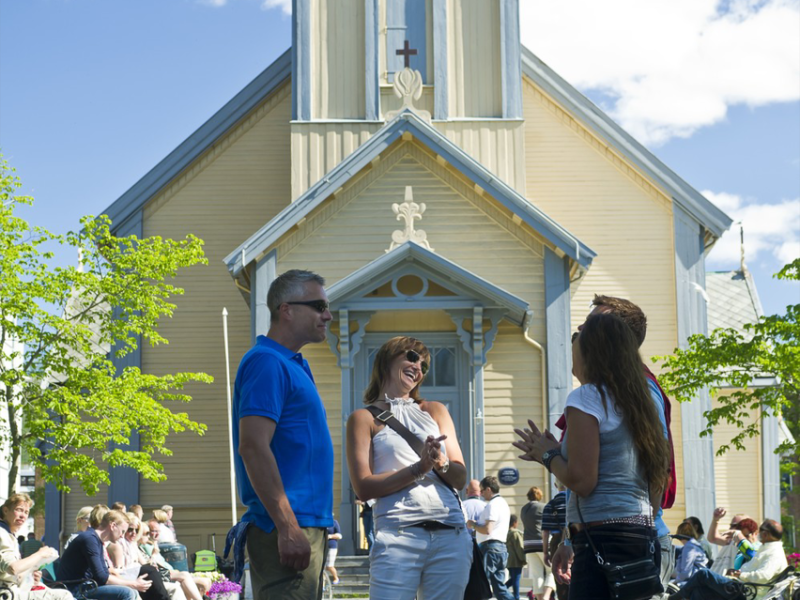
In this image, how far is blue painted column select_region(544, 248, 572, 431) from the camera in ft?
55.3

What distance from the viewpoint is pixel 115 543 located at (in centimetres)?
1078

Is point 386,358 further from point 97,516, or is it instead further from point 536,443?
point 97,516

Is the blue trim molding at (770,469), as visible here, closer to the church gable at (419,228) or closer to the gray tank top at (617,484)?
the church gable at (419,228)

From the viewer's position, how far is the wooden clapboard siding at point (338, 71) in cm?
1966

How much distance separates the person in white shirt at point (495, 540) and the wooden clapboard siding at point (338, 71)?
8.62m

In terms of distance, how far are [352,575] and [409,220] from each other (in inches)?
206

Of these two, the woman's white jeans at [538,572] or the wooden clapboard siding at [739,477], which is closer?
the woman's white jeans at [538,572]

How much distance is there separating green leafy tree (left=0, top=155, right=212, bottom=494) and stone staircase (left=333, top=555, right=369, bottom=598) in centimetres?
405

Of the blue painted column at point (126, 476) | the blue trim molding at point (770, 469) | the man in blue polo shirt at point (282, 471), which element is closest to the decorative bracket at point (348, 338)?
the blue painted column at point (126, 476)

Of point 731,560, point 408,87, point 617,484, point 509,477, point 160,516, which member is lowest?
point 731,560

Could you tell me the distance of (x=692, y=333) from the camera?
20172 millimetres

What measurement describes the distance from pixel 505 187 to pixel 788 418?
6198 millimetres

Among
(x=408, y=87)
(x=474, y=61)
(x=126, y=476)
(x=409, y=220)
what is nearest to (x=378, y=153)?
(x=409, y=220)

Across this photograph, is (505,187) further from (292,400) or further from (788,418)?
(292,400)
